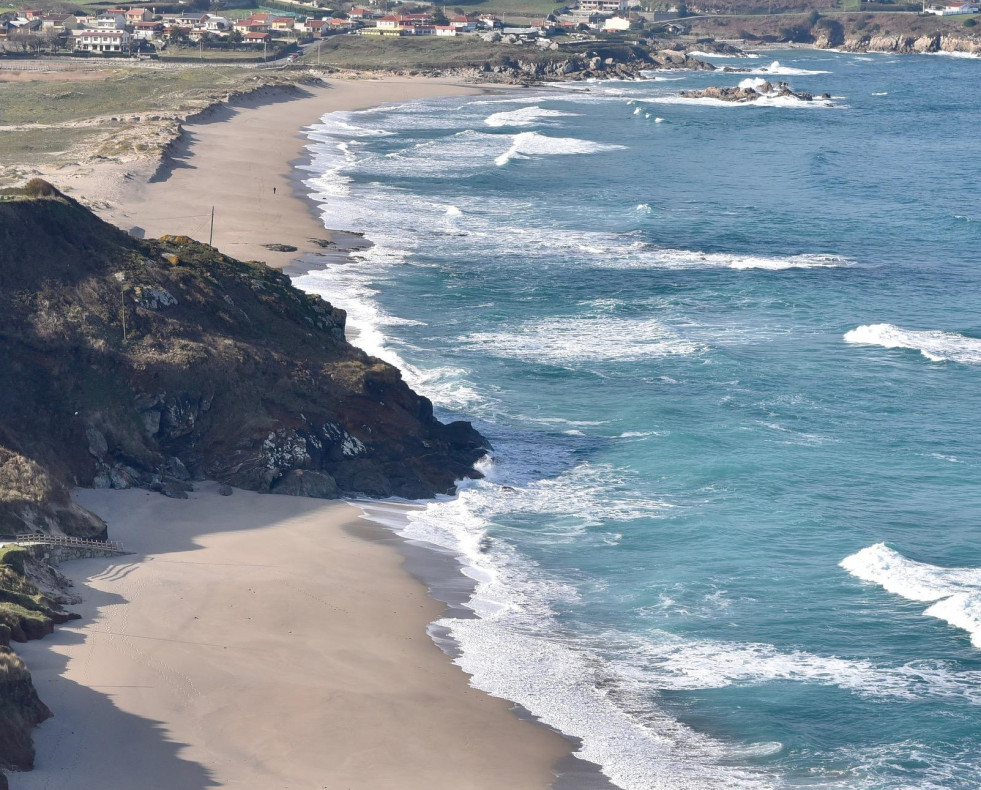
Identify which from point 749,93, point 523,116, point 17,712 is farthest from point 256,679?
point 749,93

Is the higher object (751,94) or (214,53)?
(214,53)

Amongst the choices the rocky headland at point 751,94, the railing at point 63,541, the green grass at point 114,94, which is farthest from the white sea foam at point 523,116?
the railing at point 63,541

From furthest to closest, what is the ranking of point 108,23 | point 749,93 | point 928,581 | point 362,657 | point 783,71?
point 783,71 < point 108,23 < point 749,93 < point 928,581 < point 362,657

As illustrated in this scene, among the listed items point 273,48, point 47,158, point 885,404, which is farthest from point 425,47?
point 885,404

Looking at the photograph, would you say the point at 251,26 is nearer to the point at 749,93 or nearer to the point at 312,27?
the point at 312,27

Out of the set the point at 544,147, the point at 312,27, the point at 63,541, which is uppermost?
the point at 312,27

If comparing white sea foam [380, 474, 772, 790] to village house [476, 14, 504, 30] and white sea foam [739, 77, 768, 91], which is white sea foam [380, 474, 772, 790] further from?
village house [476, 14, 504, 30]

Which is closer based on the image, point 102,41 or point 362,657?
point 362,657
